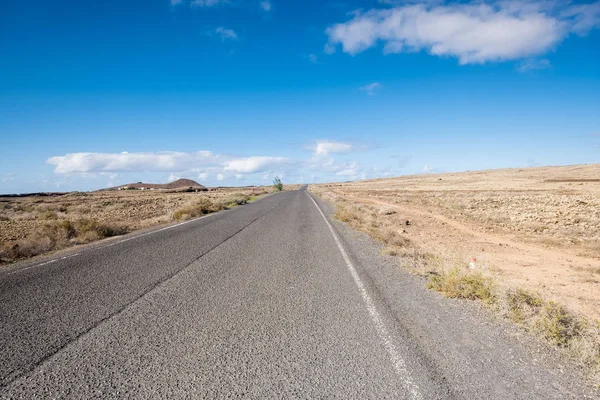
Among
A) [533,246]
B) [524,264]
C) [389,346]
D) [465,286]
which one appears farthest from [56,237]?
[533,246]

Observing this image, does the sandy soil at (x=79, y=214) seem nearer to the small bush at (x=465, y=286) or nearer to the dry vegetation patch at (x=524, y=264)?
the small bush at (x=465, y=286)

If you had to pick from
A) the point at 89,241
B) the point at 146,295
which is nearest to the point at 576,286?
the point at 146,295

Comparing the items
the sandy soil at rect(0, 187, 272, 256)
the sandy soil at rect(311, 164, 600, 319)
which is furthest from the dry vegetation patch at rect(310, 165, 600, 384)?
the sandy soil at rect(0, 187, 272, 256)

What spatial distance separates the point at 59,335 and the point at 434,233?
14.8 m

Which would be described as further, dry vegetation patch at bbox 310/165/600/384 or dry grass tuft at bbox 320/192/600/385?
dry vegetation patch at bbox 310/165/600/384

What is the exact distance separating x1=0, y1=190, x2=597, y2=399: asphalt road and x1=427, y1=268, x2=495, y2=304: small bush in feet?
1.33

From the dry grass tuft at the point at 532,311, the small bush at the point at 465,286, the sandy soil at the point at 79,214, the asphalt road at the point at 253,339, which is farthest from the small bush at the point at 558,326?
the sandy soil at the point at 79,214

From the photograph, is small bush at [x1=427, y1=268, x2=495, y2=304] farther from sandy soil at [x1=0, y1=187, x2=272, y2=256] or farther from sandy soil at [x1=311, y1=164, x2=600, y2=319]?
sandy soil at [x1=0, y1=187, x2=272, y2=256]

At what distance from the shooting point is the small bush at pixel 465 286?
603 centimetres

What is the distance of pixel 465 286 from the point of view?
20.8 ft

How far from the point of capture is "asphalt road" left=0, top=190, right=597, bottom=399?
3.38 metres

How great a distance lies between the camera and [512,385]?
11.2 feet

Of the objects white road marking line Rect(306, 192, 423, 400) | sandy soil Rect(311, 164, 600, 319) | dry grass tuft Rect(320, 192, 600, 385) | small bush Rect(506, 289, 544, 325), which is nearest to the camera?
white road marking line Rect(306, 192, 423, 400)

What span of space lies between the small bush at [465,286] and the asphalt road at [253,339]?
0.41 metres
